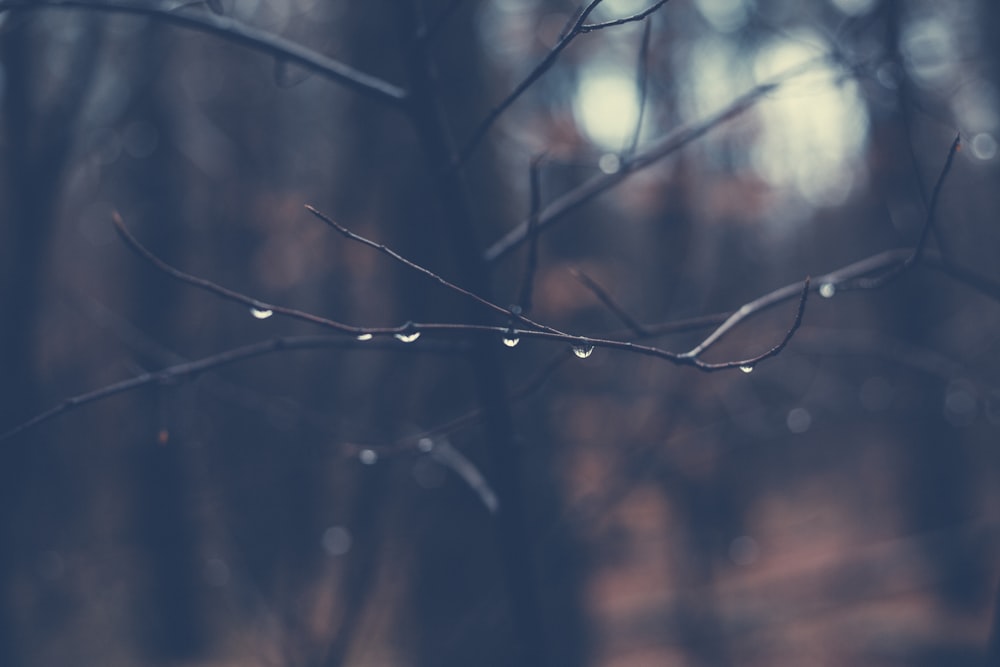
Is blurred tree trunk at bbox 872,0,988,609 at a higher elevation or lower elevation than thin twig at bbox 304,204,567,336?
higher

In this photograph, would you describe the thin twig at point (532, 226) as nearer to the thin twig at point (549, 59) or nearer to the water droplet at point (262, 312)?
the thin twig at point (549, 59)

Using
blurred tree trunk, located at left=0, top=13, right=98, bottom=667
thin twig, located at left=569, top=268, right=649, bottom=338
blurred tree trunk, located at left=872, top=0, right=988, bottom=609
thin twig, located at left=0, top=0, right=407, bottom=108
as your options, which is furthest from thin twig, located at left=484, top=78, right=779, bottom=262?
blurred tree trunk, located at left=872, top=0, right=988, bottom=609

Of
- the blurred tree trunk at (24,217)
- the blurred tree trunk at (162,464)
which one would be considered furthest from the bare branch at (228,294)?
the blurred tree trunk at (162,464)

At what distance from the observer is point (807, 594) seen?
8.18m

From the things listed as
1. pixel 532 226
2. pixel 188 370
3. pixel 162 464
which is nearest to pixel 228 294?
pixel 188 370

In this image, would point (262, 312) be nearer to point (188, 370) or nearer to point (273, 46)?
point (188, 370)

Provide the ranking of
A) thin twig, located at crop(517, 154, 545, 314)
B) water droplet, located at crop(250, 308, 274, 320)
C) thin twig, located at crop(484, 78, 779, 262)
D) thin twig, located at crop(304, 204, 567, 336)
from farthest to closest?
thin twig, located at crop(484, 78, 779, 262) < thin twig, located at crop(517, 154, 545, 314) < water droplet, located at crop(250, 308, 274, 320) < thin twig, located at crop(304, 204, 567, 336)

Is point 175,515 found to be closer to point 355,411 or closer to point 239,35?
point 355,411

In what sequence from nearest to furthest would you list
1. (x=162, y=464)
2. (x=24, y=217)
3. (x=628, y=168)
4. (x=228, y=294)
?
(x=228, y=294) → (x=628, y=168) → (x=24, y=217) → (x=162, y=464)

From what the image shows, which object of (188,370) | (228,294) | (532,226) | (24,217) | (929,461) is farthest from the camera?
(929,461)

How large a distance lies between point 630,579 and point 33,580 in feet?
26.2

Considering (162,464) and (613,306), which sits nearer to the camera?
(613,306)

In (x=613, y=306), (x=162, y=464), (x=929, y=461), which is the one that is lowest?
(x=613, y=306)

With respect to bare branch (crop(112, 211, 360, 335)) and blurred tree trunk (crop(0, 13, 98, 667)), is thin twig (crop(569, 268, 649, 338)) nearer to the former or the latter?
bare branch (crop(112, 211, 360, 335))
